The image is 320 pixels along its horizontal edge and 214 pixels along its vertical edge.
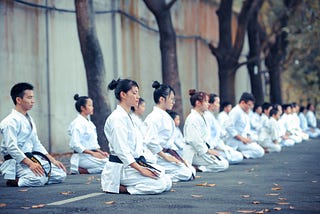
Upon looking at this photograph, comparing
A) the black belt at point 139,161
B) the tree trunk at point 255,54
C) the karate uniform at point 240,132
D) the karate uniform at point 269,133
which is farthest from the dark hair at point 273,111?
the black belt at point 139,161

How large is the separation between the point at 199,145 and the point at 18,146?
374 cm

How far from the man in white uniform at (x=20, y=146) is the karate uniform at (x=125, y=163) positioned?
152 centimetres

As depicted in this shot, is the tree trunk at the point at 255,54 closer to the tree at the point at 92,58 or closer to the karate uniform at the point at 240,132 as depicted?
the karate uniform at the point at 240,132

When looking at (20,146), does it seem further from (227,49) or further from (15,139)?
(227,49)

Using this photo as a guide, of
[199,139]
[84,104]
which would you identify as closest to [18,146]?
[84,104]

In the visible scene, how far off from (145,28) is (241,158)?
8890mm

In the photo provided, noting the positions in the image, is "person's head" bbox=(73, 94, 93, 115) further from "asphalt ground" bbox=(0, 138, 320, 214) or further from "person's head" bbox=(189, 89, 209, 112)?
"person's head" bbox=(189, 89, 209, 112)

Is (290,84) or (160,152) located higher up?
(290,84)

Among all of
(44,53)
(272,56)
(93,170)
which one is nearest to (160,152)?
(93,170)

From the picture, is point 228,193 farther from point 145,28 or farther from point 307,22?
point 307,22

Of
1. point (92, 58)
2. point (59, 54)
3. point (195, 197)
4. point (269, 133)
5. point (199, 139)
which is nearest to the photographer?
point (195, 197)

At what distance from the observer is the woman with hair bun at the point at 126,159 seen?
9680 mm

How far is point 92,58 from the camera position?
1599 cm

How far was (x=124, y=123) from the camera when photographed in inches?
385
